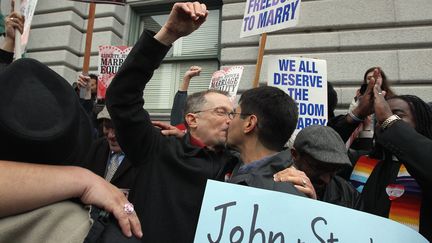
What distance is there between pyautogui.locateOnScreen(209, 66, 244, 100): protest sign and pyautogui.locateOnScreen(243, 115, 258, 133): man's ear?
7.18 feet

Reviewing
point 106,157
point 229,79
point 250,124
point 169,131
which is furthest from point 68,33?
point 250,124

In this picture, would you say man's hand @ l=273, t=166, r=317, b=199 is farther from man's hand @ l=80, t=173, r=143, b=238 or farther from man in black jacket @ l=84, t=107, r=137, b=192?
man in black jacket @ l=84, t=107, r=137, b=192

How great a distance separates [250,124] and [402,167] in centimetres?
106

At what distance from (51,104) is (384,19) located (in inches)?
242

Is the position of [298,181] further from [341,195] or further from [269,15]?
[269,15]

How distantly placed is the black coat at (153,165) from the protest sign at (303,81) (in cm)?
215

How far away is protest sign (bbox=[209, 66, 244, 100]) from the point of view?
4.31 meters

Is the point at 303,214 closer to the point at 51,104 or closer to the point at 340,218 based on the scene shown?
the point at 340,218

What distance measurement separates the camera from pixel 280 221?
1.24 meters

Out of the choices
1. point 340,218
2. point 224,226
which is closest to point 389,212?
point 340,218

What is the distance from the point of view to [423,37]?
18.9 feet

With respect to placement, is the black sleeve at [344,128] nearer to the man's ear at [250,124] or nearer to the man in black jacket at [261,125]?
the man in black jacket at [261,125]

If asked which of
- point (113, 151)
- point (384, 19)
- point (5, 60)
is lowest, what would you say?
point (113, 151)

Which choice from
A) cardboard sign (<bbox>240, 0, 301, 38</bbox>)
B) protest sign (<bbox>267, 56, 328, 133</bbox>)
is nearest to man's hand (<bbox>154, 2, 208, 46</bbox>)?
protest sign (<bbox>267, 56, 328, 133</bbox>)
